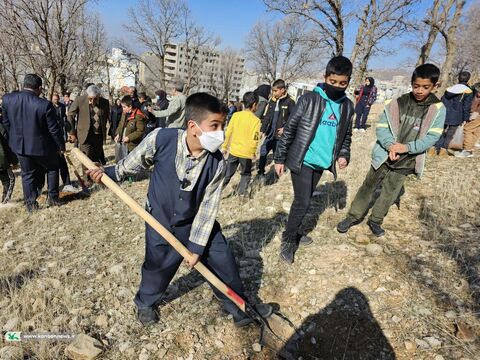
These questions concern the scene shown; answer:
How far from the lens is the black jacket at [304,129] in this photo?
9.51 feet

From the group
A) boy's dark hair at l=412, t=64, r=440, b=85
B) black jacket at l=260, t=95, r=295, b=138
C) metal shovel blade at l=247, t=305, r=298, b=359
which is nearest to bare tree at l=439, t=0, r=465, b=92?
black jacket at l=260, t=95, r=295, b=138

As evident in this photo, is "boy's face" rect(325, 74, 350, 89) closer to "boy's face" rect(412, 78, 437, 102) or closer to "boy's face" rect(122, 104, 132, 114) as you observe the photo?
"boy's face" rect(412, 78, 437, 102)

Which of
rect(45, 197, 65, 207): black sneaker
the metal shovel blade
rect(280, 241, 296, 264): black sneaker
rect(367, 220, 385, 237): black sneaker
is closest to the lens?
the metal shovel blade

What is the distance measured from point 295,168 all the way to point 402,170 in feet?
4.30

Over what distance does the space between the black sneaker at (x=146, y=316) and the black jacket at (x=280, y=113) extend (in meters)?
4.15

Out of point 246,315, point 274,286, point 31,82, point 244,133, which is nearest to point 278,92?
point 244,133

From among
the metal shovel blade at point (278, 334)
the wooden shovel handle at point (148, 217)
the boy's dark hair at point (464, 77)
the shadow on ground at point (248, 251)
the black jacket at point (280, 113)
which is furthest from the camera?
the boy's dark hair at point (464, 77)

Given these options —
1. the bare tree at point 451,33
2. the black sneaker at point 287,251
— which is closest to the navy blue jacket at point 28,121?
the black sneaker at point 287,251

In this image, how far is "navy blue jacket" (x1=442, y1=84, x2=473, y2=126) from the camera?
609 cm

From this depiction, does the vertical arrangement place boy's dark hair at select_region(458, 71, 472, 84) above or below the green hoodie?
above

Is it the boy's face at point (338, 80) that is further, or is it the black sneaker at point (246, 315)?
the boy's face at point (338, 80)

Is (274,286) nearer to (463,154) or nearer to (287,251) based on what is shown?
(287,251)

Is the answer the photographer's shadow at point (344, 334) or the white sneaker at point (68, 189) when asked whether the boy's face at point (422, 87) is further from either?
the white sneaker at point (68, 189)

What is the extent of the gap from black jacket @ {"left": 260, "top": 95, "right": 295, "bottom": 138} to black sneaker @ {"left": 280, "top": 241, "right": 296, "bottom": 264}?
3056mm
